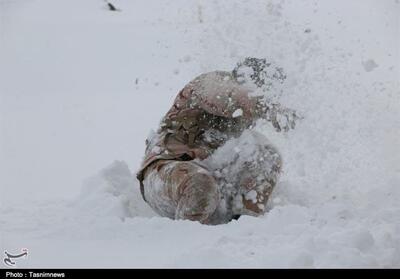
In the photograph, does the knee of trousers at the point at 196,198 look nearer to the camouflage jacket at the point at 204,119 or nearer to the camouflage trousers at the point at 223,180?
the camouflage trousers at the point at 223,180

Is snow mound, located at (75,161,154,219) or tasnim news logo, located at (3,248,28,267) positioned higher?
tasnim news logo, located at (3,248,28,267)

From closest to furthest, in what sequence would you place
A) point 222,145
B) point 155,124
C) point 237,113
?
point 237,113, point 222,145, point 155,124

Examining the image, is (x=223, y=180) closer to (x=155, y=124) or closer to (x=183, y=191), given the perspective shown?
(x=183, y=191)

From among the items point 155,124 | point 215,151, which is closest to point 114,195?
point 215,151

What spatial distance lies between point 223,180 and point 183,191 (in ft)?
1.35

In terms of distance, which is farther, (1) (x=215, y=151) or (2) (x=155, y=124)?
(2) (x=155, y=124)

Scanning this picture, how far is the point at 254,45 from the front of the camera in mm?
4742

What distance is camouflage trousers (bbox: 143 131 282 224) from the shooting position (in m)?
3.54

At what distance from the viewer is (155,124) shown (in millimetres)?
6965

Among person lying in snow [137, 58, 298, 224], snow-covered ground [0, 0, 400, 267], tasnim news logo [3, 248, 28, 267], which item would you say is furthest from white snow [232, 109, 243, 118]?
tasnim news logo [3, 248, 28, 267]

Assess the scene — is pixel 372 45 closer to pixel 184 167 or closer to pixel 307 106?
pixel 307 106

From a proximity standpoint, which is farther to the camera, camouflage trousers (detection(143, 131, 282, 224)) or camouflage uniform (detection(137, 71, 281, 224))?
camouflage uniform (detection(137, 71, 281, 224))

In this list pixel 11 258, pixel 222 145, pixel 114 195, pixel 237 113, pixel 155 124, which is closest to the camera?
pixel 11 258

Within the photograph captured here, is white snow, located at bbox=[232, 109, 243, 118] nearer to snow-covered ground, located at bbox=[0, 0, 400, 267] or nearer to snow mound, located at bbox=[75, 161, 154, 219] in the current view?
snow-covered ground, located at bbox=[0, 0, 400, 267]
